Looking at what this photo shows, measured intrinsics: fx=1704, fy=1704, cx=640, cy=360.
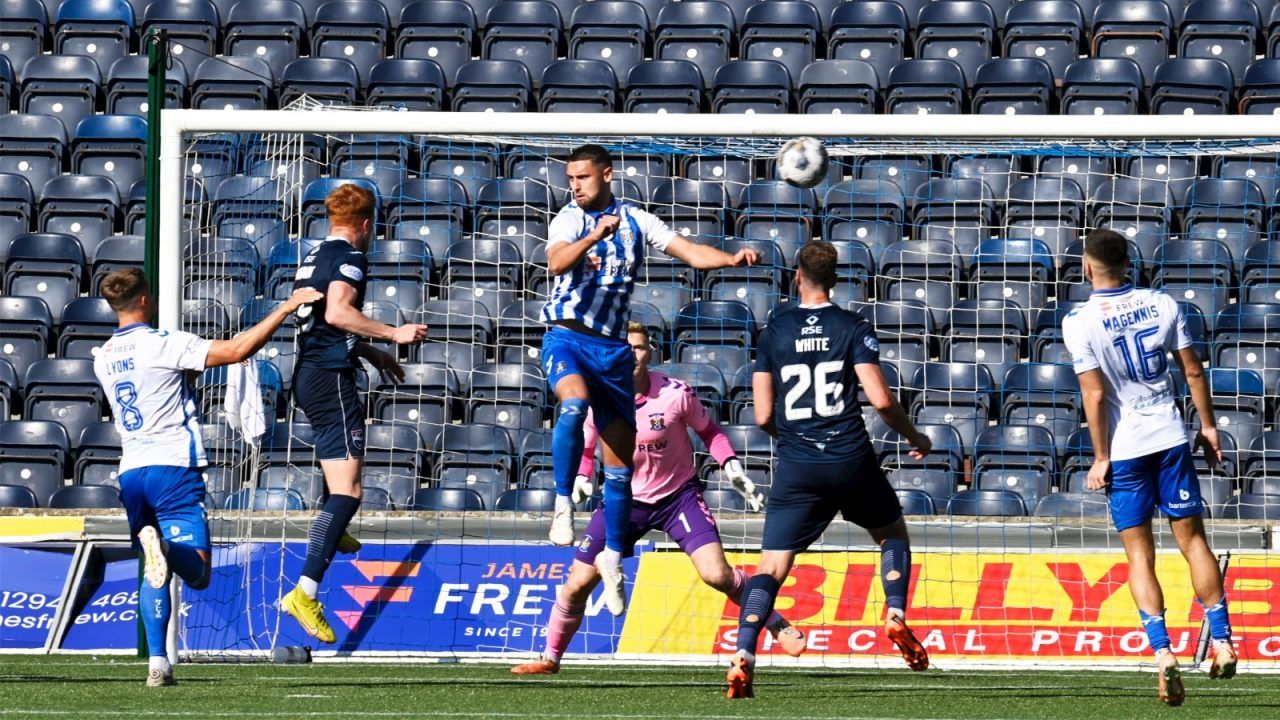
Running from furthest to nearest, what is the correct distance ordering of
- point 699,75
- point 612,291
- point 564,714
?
point 699,75 → point 612,291 → point 564,714

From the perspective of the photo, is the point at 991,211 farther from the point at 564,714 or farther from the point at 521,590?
the point at 564,714

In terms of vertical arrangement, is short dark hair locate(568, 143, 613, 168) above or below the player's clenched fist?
above

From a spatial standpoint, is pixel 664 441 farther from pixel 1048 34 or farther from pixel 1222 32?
pixel 1222 32

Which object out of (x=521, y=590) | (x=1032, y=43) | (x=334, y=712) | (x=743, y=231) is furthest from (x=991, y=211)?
(x=334, y=712)

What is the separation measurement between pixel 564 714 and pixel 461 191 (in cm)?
822

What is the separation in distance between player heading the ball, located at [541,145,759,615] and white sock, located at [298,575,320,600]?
1.42 meters

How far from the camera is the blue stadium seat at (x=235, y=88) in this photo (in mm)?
16734

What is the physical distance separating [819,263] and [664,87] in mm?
8716

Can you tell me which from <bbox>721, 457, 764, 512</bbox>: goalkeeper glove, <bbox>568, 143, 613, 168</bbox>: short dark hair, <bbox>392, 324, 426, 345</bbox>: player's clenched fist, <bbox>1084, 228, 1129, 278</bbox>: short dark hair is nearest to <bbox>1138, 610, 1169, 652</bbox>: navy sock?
<bbox>1084, 228, 1129, 278</bbox>: short dark hair

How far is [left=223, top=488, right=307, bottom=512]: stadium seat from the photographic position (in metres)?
12.4

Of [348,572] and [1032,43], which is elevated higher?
[1032,43]

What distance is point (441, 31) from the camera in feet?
58.7

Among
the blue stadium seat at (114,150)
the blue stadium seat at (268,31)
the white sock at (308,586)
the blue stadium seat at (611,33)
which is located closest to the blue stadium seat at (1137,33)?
the blue stadium seat at (611,33)

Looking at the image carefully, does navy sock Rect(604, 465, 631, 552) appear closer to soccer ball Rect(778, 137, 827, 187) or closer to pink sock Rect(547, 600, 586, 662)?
pink sock Rect(547, 600, 586, 662)
